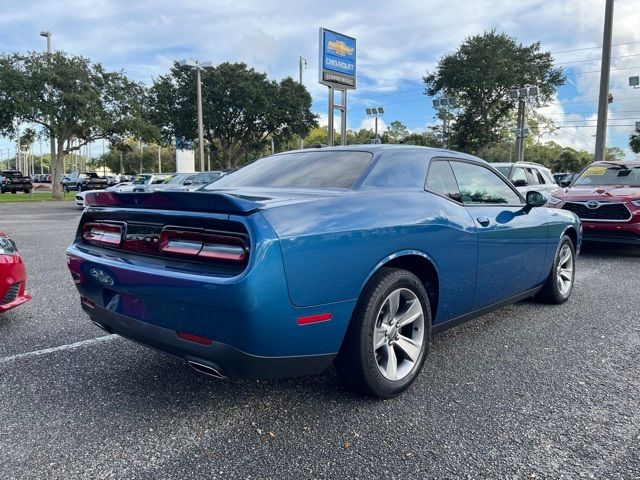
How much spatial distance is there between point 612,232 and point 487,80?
3801cm

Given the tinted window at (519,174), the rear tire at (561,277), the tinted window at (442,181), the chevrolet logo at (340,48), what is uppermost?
the chevrolet logo at (340,48)

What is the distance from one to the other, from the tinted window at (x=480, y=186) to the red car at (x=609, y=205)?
428 cm

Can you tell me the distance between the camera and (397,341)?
2992 millimetres

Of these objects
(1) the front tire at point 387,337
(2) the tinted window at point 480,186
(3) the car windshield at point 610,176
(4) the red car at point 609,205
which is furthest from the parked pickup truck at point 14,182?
(1) the front tire at point 387,337

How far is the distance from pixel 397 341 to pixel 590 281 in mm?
4498

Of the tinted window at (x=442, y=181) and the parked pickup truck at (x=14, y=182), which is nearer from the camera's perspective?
the tinted window at (x=442, y=181)

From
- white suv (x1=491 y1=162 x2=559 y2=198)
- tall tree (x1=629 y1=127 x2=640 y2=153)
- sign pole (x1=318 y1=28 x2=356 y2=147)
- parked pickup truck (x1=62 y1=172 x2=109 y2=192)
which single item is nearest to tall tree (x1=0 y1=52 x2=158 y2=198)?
parked pickup truck (x1=62 y1=172 x2=109 y2=192)

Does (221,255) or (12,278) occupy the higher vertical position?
(221,255)

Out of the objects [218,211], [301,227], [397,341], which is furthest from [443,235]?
[218,211]

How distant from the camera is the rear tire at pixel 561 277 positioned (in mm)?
4922

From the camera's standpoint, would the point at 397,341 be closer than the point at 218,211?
No

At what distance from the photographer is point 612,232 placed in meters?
7.72

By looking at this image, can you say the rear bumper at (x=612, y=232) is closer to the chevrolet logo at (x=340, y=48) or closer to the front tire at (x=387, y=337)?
the front tire at (x=387, y=337)

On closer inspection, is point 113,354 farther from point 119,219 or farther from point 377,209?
point 377,209
